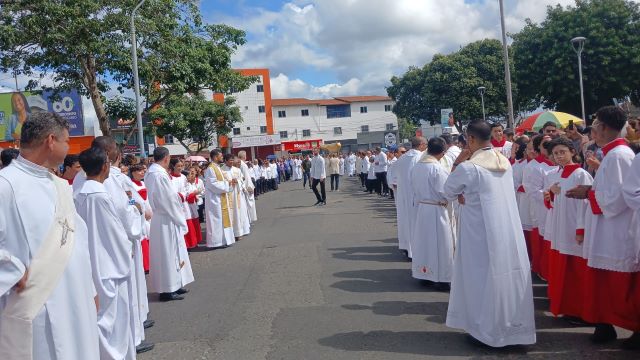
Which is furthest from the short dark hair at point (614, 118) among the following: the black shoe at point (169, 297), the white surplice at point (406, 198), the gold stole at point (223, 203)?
the gold stole at point (223, 203)

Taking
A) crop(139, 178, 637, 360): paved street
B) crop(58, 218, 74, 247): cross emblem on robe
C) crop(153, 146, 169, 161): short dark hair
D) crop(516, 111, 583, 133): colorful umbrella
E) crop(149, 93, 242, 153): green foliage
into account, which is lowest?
crop(139, 178, 637, 360): paved street

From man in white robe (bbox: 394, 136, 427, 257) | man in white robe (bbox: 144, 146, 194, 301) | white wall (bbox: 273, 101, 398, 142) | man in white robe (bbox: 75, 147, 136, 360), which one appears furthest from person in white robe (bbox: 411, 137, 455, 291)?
white wall (bbox: 273, 101, 398, 142)

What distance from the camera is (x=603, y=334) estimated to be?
4953mm

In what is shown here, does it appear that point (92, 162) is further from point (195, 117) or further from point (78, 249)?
point (195, 117)

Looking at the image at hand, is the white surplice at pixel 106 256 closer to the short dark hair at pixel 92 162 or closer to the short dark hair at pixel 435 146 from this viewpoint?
the short dark hair at pixel 92 162

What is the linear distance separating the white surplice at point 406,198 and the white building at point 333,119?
5846 cm

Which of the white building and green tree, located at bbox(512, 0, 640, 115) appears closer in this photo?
green tree, located at bbox(512, 0, 640, 115)

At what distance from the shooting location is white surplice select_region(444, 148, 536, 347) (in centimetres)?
482

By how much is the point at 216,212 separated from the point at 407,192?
4667 millimetres

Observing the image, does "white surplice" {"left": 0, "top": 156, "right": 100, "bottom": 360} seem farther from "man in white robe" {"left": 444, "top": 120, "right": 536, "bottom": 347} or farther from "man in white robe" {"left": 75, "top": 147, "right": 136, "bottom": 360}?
"man in white robe" {"left": 444, "top": 120, "right": 536, "bottom": 347}

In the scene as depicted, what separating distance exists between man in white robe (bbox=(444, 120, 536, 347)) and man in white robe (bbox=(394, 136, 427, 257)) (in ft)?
10.4

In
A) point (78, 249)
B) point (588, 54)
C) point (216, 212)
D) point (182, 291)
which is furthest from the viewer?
point (588, 54)

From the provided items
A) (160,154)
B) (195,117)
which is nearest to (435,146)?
(160,154)

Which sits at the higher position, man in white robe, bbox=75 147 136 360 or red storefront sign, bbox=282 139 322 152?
red storefront sign, bbox=282 139 322 152
